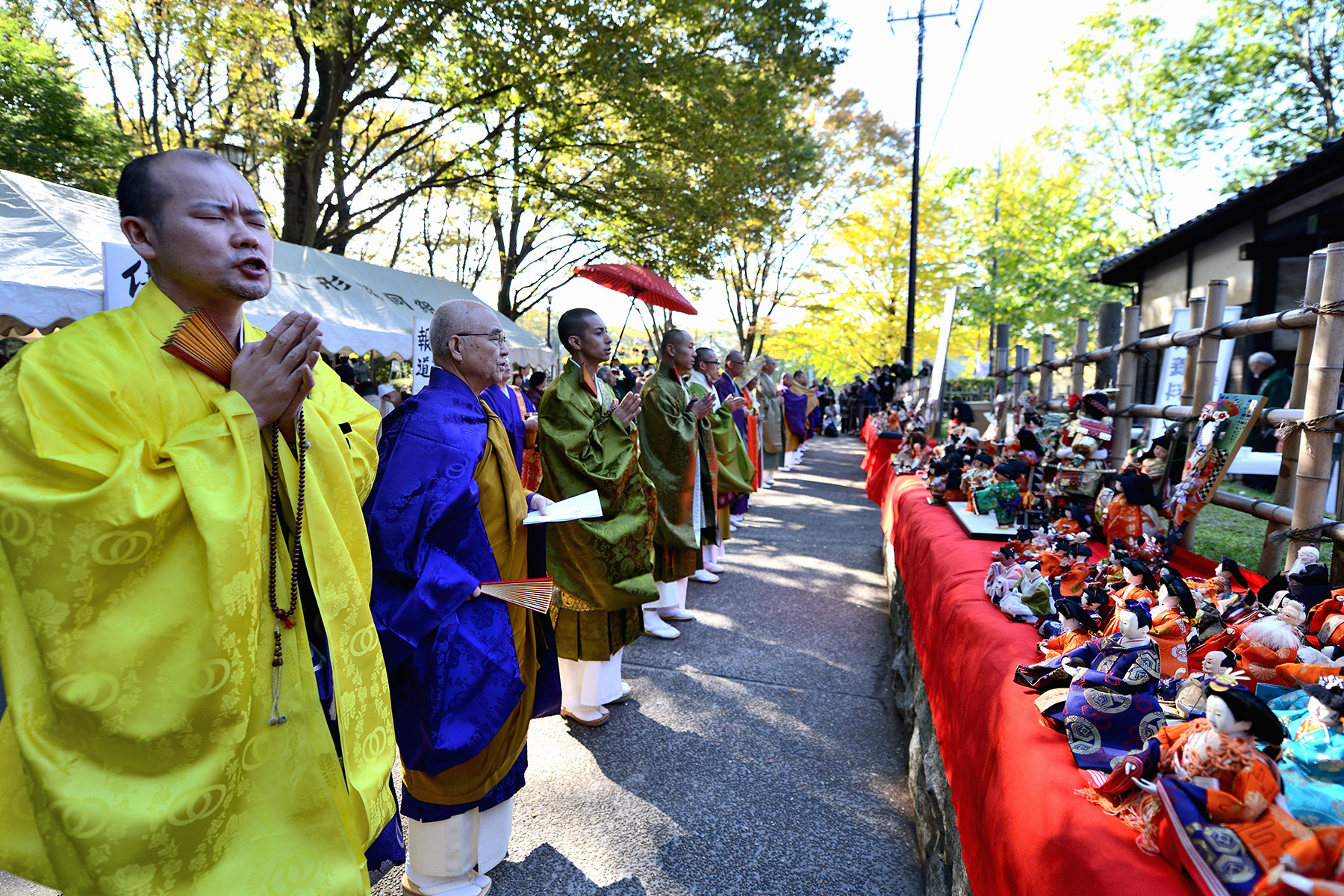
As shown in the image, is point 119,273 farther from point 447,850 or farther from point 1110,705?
point 1110,705

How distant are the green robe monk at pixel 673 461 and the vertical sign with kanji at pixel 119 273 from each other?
2858mm

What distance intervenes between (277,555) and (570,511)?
1.17 meters

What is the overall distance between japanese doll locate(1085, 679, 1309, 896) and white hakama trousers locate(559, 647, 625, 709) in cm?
278

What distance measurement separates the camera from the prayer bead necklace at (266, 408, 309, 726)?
53.7 inches

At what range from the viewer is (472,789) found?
7.65 ft

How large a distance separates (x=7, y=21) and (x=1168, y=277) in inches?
684

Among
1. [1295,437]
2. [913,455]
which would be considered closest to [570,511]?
[1295,437]

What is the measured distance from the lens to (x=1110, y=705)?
1542 mm

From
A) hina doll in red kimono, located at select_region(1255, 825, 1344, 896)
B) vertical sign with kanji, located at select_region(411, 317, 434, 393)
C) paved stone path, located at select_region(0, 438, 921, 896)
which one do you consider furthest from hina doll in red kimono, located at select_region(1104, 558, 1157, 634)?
vertical sign with kanji, located at select_region(411, 317, 434, 393)

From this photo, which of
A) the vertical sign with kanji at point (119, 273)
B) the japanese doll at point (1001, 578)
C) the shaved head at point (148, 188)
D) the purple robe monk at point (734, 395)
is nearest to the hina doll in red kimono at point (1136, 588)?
the japanese doll at point (1001, 578)

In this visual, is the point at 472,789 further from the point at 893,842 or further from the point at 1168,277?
the point at 1168,277

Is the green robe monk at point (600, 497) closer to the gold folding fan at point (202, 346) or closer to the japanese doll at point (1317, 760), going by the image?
the gold folding fan at point (202, 346)

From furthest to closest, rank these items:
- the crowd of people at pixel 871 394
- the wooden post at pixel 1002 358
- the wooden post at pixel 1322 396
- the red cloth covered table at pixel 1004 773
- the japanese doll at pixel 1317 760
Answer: the crowd of people at pixel 871 394 → the wooden post at pixel 1002 358 → the wooden post at pixel 1322 396 → the red cloth covered table at pixel 1004 773 → the japanese doll at pixel 1317 760

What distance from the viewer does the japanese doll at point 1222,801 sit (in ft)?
3.45
